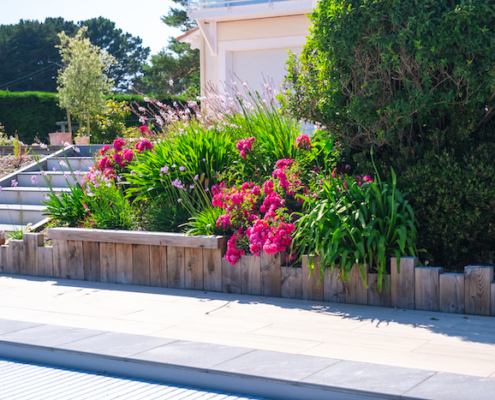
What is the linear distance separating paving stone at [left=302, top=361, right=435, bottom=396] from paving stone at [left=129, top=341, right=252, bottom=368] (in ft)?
1.95

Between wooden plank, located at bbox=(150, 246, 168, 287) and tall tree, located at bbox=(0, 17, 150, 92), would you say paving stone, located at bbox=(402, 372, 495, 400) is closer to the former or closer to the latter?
wooden plank, located at bbox=(150, 246, 168, 287)

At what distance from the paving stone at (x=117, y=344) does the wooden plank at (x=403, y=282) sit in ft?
6.33

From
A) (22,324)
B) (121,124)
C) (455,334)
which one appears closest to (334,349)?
(455,334)

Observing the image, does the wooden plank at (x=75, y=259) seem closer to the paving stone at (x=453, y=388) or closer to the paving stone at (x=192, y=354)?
the paving stone at (x=192, y=354)

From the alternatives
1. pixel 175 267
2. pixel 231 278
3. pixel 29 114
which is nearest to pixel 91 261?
pixel 175 267

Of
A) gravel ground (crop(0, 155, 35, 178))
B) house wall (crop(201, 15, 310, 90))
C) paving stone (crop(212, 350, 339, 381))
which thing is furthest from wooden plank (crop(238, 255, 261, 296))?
house wall (crop(201, 15, 310, 90))

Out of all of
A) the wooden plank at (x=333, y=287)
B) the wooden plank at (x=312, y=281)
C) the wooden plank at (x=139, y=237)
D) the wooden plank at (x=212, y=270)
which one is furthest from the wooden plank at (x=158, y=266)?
the wooden plank at (x=333, y=287)

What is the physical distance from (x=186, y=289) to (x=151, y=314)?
3.42 feet

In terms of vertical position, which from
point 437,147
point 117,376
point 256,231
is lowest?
point 117,376

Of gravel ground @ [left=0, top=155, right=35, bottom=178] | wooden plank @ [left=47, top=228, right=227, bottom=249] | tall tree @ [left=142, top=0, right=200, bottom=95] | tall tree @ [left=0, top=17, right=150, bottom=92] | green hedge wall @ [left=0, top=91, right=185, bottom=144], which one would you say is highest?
tall tree @ [left=0, top=17, right=150, bottom=92]

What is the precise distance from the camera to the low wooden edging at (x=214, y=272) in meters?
4.52

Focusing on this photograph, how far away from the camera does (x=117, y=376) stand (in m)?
3.43

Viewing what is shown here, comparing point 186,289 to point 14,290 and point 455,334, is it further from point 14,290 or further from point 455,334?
point 455,334

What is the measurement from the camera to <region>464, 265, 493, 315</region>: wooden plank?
438cm
